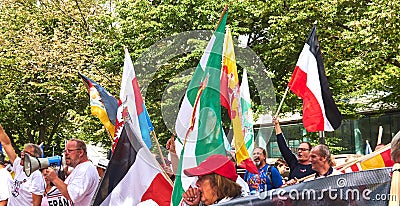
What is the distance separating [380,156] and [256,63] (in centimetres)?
367

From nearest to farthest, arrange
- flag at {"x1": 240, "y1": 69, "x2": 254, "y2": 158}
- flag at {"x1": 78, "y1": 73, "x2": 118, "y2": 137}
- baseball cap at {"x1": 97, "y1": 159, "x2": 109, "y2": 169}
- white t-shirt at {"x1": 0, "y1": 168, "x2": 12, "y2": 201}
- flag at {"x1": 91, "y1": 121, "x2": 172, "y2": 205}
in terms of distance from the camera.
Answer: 1. flag at {"x1": 91, "y1": 121, "x2": 172, "y2": 205}
2. white t-shirt at {"x1": 0, "y1": 168, "x2": 12, "y2": 201}
3. baseball cap at {"x1": 97, "y1": 159, "x2": 109, "y2": 169}
4. flag at {"x1": 78, "y1": 73, "x2": 118, "y2": 137}
5. flag at {"x1": 240, "y1": 69, "x2": 254, "y2": 158}

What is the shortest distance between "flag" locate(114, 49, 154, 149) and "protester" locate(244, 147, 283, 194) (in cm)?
132

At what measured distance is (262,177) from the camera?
798 centimetres

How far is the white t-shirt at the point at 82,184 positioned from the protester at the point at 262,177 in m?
2.00

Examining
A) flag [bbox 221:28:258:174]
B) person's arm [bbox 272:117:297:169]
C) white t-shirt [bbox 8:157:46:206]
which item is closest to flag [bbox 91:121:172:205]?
flag [bbox 221:28:258:174]

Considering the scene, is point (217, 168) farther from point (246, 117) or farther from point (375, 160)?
point (246, 117)

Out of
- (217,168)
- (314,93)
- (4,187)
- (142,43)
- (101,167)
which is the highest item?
(142,43)

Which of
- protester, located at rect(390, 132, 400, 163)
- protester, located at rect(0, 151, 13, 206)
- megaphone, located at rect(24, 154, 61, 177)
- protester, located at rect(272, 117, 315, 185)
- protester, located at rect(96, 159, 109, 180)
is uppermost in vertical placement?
protester, located at rect(390, 132, 400, 163)

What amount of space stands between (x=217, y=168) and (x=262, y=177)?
10.5 feet

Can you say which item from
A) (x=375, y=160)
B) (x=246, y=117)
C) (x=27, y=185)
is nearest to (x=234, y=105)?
(x=246, y=117)

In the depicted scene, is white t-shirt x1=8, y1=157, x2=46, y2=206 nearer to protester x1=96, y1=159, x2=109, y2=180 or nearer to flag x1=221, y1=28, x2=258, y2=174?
protester x1=96, y1=159, x2=109, y2=180

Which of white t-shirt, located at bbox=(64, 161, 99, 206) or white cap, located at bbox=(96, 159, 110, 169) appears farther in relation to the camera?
white cap, located at bbox=(96, 159, 110, 169)

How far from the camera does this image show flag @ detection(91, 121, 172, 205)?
5.66m

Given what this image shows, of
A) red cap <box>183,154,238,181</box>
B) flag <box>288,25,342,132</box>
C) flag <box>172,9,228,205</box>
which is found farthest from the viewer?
flag <box>288,25,342,132</box>
